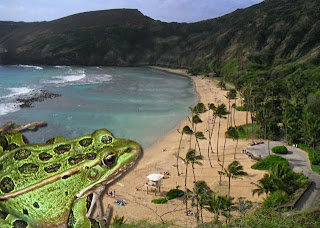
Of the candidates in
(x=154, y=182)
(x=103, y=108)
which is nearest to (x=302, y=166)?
(x=154, y=182)

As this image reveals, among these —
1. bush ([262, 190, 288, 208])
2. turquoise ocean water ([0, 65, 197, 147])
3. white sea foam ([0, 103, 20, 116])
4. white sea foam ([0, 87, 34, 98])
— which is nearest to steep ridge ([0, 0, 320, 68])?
turquoise ocean water ([0, 65, 197, 147])

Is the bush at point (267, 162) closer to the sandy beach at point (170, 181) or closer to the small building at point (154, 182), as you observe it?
the sandy beach at point (170, 181)

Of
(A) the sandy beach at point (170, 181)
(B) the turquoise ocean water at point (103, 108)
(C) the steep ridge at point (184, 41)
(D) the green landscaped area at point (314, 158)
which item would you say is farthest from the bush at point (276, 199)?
(C) the steep ridge at point (184, 41)

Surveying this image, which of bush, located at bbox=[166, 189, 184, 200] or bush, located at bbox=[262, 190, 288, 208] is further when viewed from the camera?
bush, located at bbox=[166, 189, 184, 200]

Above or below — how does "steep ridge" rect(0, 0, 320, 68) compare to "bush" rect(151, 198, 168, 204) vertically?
above

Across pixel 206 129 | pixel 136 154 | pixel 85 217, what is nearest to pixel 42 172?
pixel 85 217

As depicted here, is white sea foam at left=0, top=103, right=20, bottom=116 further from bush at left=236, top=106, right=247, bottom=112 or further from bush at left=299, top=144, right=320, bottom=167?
bush at left=299, top=144, right=320, bottom=167

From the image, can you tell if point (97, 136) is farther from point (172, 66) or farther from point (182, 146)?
point (172, 66)
